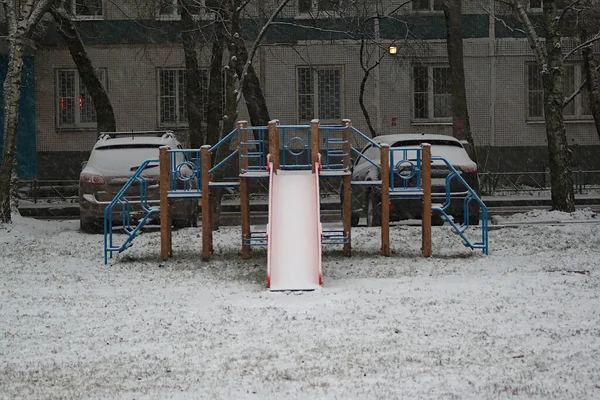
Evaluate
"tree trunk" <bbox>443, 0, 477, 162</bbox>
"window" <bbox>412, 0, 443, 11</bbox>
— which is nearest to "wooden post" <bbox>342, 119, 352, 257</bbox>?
"tree trunk" <bbox>443, 0, 477, 162</bbox>

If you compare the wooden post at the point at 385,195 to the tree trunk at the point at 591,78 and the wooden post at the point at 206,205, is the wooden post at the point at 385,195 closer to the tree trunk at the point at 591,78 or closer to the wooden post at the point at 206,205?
the wooden post at the point at 206,205

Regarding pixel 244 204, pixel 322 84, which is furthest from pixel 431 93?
pixel 244 204

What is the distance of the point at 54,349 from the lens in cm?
859

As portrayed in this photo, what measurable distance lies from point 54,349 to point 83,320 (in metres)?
1.31

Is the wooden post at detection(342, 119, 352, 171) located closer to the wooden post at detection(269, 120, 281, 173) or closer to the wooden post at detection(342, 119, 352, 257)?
the wooden post at detection(342, 119, 352, 257)

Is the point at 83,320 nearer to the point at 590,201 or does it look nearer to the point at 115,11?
the point at 590,201

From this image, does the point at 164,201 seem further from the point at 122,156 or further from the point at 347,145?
the point at 122,156

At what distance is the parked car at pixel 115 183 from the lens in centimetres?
1922

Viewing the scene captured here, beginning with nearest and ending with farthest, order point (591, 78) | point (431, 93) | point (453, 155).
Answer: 1. point (453, 155)
2. point (591, 78)
3. point (431, 93)

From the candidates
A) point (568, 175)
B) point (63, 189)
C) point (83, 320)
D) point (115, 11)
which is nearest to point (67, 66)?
point (115, 11)

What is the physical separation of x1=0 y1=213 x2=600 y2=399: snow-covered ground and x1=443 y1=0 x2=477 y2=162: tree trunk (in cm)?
1278

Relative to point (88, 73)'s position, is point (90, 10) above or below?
above

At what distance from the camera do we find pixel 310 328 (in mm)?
9125

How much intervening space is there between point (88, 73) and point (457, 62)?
969 cm
